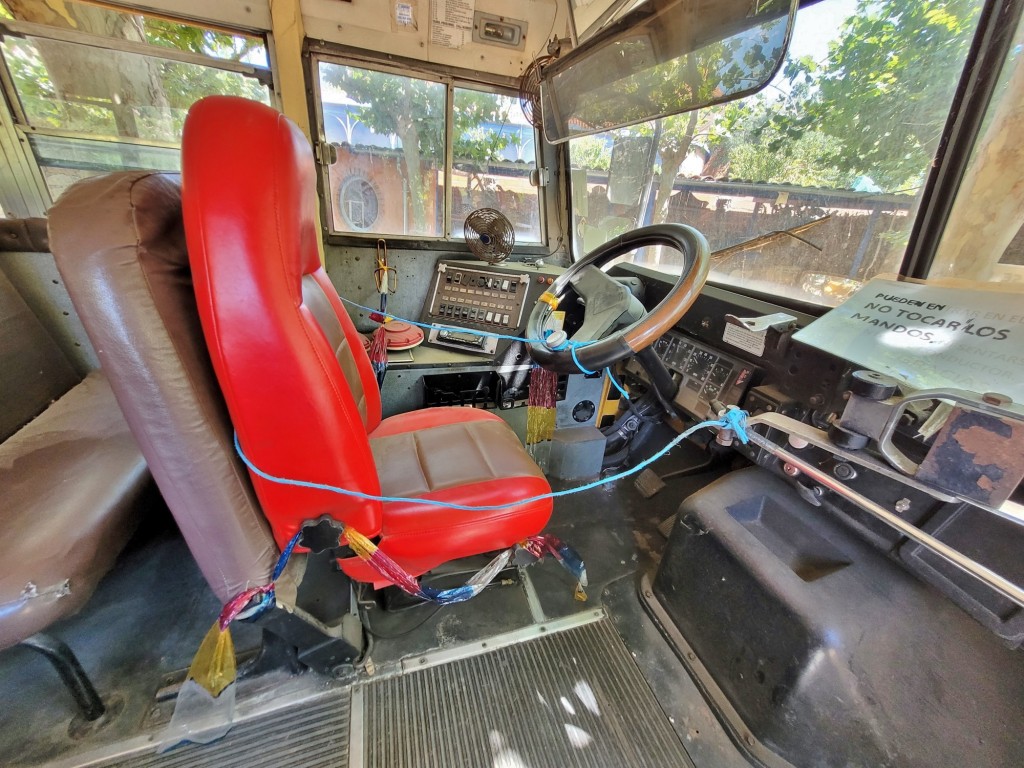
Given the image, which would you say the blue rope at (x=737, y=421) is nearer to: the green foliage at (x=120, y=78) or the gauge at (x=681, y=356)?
the gauge at (x=681, y=356)

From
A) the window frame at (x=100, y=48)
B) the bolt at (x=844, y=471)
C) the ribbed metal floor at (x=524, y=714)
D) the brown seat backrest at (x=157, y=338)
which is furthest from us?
the window frame at (x=100, y=48)

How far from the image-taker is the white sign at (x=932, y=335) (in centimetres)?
65

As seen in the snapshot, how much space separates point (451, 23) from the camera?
165 centimetres

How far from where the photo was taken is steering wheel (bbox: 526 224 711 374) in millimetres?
961

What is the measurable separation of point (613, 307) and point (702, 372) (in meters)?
0.45

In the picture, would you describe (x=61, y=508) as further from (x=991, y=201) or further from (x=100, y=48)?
(x=991, y=201)

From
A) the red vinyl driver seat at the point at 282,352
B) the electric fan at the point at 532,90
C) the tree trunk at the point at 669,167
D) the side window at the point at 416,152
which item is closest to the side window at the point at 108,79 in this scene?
the side window at the point at 416,152

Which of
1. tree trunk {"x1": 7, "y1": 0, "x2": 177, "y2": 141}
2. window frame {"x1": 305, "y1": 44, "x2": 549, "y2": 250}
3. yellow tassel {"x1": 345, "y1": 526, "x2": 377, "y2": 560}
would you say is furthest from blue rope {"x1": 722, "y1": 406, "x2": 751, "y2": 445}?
tree trunk {"x1": 7, "y1": 0, "x2": 177, "y2": 141}

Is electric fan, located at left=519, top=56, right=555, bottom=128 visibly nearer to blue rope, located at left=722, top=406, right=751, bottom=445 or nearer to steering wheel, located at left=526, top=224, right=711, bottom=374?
steering wheel, located at left=526, top=224, right=711, bottom=374

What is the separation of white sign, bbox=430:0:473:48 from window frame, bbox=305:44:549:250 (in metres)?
0.10

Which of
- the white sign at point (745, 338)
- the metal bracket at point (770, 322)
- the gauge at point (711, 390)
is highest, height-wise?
the metal bracket at point (770, 322)

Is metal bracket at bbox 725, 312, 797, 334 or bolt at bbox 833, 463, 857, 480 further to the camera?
metal bracket at bbox 725, 312, 797, 334

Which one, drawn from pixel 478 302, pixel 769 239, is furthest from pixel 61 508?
pixel 769 239

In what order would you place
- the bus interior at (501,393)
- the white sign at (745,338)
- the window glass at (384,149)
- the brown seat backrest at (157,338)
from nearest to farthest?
the brown seat backrest at (157,338), the bus interior at (501,393), the white sign at (745,338), the window glass at (384,149)
